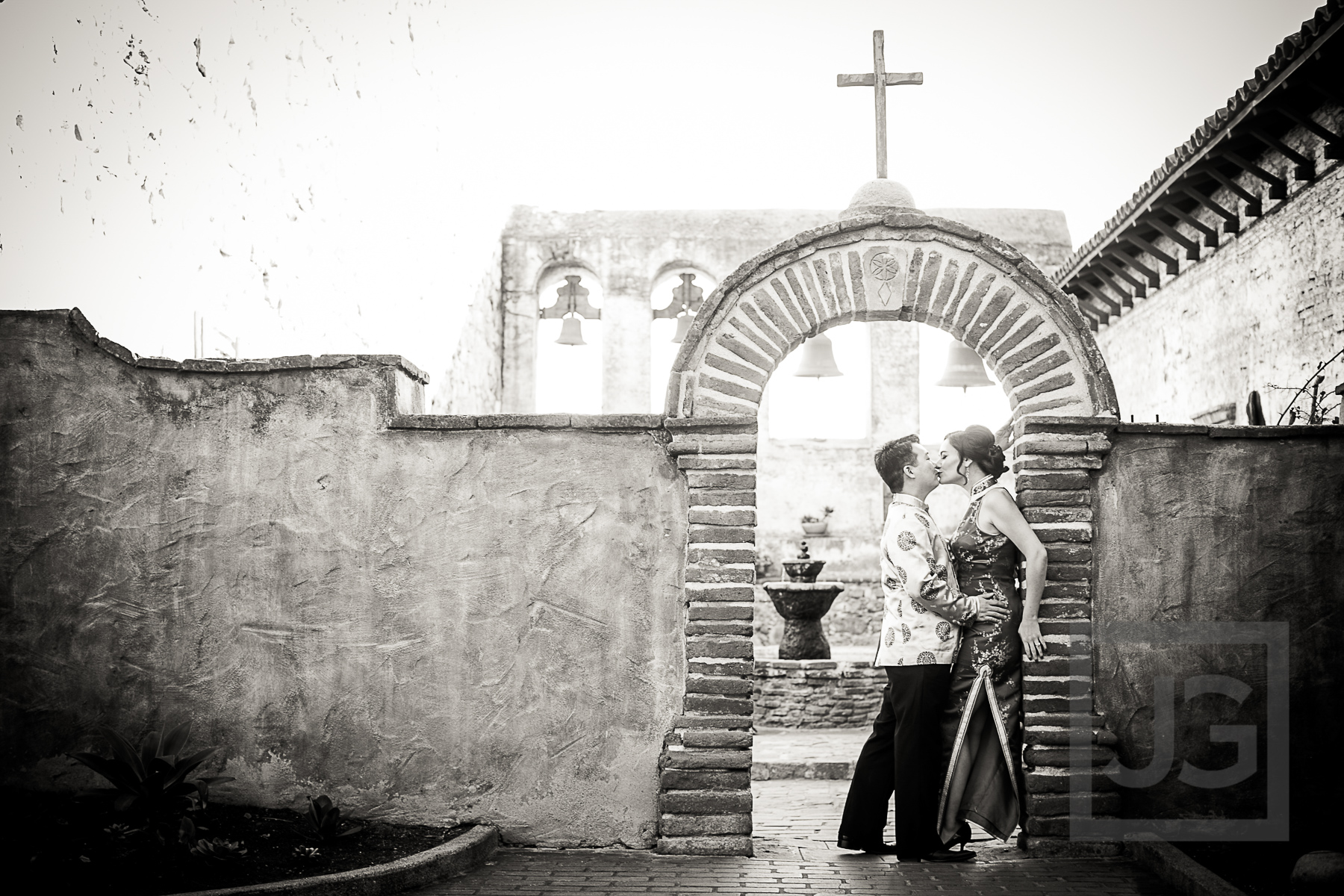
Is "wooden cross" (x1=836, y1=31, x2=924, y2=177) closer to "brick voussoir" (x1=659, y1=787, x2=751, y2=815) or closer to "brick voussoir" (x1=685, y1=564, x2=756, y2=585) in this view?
"brick voussoir" (x1=685, y1=564, x2=756, y2=585)

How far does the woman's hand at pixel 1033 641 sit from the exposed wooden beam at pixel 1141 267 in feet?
24.5

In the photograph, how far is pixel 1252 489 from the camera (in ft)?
18.5

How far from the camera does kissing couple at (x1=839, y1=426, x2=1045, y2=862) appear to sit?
5.43 meters

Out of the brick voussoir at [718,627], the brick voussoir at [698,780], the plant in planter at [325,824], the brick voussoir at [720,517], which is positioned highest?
the brick voussoir at [720,517]

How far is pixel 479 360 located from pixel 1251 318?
877 centimetres

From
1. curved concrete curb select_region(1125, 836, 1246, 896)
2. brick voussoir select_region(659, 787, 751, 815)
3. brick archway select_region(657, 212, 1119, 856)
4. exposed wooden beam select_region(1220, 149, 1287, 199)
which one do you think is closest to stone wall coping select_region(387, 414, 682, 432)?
brick archway select_region(657, 212, 1119, 856)

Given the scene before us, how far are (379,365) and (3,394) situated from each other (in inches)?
75.4

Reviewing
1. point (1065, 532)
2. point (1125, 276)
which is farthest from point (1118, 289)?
point (1065, 532)

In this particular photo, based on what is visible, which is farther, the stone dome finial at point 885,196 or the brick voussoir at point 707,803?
the stone dome finial at point 885,196

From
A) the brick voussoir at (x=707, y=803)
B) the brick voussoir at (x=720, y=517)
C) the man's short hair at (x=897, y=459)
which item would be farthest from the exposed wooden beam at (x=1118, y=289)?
the brick voussoir at (x=707, y=803)

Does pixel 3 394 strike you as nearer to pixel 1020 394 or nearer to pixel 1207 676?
pixel 1020 394

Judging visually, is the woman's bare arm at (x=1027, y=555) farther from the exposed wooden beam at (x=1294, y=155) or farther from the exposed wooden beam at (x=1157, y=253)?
the exposed wooden beam at (x=1157, y=253)

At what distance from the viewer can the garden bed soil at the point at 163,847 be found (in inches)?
179

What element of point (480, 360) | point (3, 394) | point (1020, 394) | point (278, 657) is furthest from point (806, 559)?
point (3, 394)
